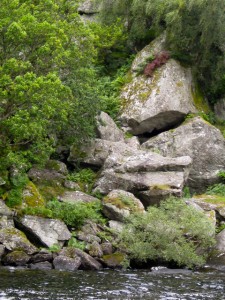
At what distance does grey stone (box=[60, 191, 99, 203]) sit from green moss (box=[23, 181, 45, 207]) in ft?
5.36

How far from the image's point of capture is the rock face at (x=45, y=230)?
23078mm

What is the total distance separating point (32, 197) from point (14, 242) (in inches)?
156

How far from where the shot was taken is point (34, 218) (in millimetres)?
24062

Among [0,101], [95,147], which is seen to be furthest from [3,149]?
[95,147]

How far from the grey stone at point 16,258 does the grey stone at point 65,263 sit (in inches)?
50.3

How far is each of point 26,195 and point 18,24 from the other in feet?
28.1

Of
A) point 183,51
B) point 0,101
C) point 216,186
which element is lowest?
point 216,186

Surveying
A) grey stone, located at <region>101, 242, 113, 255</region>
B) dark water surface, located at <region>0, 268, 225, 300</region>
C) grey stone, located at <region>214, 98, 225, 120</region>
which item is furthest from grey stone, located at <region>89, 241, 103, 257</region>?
grey stone, located at <region>214, 98, 225, 120</region>

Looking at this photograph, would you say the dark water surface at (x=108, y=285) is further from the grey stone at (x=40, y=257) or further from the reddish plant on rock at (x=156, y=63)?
the reddish plant on rock at (x=156, y=63)

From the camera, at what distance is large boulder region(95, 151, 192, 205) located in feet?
93.5

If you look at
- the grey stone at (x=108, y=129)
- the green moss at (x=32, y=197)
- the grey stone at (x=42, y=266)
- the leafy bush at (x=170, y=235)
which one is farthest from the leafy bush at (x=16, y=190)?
the grey stone at (x=108, y=129)

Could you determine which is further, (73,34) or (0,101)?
(73,34)

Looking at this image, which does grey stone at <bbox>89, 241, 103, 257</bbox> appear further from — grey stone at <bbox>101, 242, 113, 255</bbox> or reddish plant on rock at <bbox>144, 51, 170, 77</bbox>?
reddish plant on rock at <bbox>144, 51, 170, 77</bbox>

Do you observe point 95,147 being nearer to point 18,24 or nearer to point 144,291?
point 18,24
